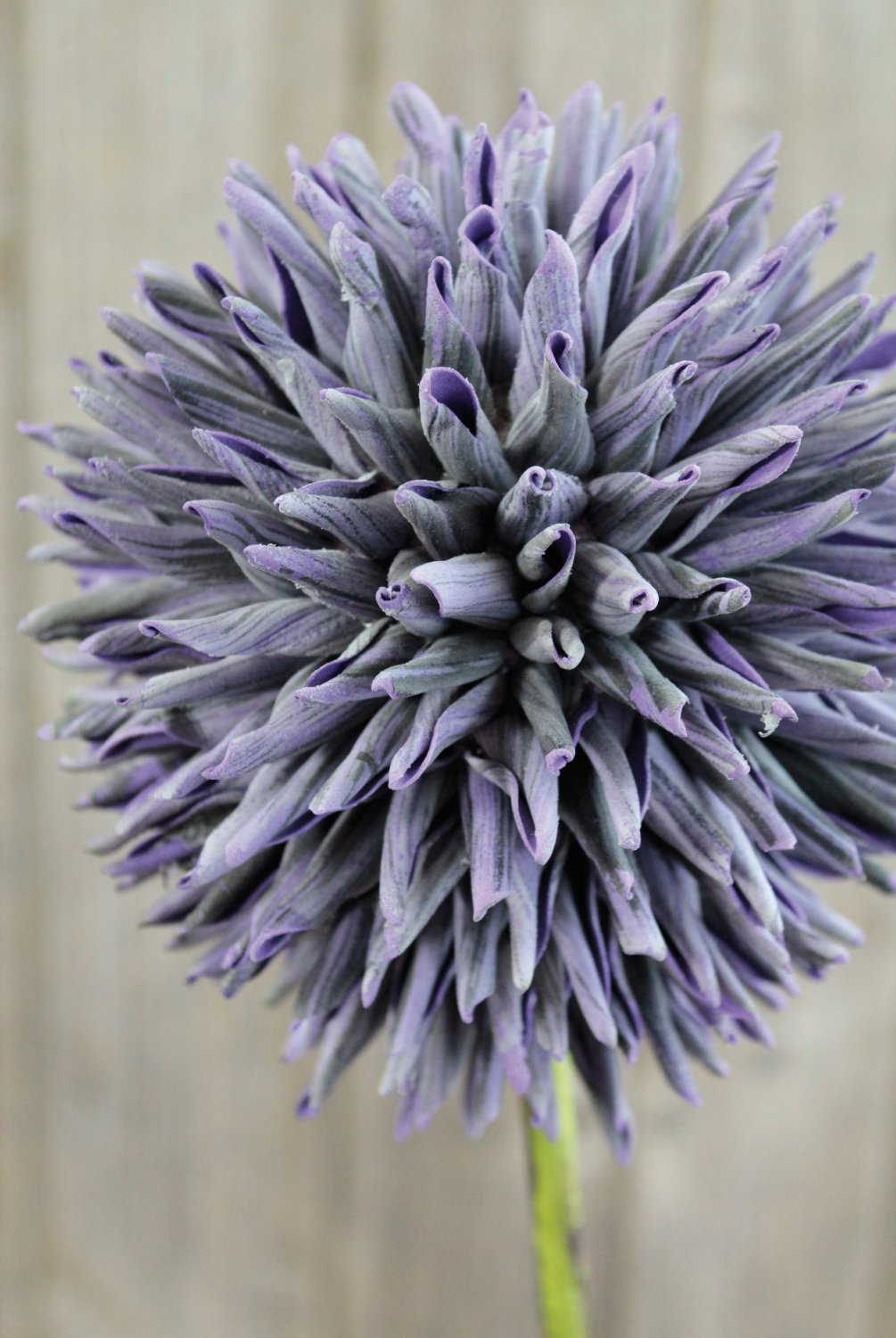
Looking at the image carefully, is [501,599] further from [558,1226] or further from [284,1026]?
[284,1026]

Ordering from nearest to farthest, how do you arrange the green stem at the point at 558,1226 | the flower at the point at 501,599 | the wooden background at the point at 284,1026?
the flower at the point at 501,599 → the green stem at the point at 558,1226 → the wooden background at the point at 284,1026

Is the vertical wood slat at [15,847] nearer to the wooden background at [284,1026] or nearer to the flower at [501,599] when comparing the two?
the wooden background at [284,1026]

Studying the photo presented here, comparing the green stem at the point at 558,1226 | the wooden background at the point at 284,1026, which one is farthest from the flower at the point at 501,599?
the wooden background at the point at 284,1026

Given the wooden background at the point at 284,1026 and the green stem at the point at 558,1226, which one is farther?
the wooden background at the point at 284,1026

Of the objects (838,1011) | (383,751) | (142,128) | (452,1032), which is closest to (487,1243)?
(838,1011)

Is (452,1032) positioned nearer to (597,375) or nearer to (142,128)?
(597,375)

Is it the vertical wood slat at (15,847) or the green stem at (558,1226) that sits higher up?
the vertical wood slat at (15,847)

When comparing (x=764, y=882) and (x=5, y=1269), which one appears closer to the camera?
(x=764, y=882)
